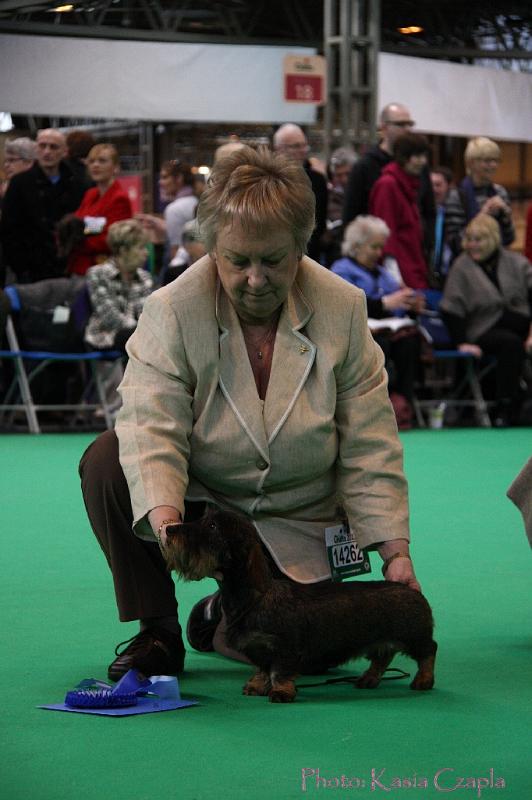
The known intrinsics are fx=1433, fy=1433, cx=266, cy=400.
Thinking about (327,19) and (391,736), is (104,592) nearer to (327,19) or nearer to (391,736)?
(391,736)

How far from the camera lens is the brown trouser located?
276 cm

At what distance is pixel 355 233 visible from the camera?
8109mm

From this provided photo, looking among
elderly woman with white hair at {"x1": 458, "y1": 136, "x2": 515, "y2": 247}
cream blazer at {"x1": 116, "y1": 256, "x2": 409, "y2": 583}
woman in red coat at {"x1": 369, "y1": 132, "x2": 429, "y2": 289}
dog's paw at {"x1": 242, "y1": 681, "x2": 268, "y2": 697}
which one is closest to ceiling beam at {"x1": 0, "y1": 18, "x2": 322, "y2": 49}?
elderly woman with white hair at {"x1": 458, "y1": 136, "x2": 515, "y2": 247}

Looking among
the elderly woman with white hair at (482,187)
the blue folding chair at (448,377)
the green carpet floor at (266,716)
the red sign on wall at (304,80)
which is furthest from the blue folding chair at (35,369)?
the green carpet floor at (266,716)

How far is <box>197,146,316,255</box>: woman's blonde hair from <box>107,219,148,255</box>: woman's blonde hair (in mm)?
→ 5265

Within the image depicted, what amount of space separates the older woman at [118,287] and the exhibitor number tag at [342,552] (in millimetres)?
5158

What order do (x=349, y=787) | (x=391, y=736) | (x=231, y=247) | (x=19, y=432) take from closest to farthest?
(x=349, y=787) < (x=391, y=736) < (x=231, y=247) < (x=19, y=432)

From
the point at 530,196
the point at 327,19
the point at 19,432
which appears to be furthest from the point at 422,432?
the point at 530,196

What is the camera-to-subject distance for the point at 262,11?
58.1 feet

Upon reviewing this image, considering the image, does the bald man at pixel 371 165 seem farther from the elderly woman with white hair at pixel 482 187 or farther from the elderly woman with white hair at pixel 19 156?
the elderly woman with white hair at pixel 19 156

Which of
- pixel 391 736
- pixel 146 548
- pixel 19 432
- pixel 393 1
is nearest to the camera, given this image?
pixel 391 736

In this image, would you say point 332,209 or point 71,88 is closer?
point 332,209

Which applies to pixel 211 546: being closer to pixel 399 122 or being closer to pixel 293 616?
pixel 293 616

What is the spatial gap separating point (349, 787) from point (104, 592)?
5.58ft
